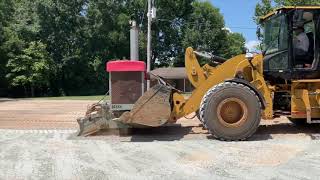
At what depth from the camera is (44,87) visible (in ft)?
179

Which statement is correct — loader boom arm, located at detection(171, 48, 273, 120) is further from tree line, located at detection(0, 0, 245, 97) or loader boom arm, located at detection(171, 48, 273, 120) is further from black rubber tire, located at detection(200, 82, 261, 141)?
tree line, located at detection(0, 0, 245, 97)

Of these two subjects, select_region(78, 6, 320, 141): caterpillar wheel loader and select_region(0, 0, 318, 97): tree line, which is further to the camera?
select_region(0, 0, 318, 97): tree line

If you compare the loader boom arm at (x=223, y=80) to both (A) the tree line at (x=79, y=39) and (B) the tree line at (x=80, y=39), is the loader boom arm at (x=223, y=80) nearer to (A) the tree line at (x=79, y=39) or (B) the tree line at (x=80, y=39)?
(B) the tree line at (x=80, y=39)

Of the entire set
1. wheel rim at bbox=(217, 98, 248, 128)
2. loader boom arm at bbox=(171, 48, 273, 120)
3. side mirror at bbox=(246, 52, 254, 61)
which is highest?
side mirror at bbox=(246, 52, 254, 61)

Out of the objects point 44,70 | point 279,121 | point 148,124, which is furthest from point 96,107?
point 44,70

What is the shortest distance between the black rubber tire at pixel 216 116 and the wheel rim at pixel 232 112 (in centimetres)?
6

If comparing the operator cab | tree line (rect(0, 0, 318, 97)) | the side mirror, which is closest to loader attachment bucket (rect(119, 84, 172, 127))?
the side mirror

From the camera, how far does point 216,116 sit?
33.6 ft

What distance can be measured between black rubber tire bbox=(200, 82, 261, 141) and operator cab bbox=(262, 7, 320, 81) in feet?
3.83

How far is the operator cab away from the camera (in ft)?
35.0

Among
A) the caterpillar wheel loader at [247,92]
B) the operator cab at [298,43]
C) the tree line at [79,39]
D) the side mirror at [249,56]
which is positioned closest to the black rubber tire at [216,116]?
the caterpillar wheel loader at [247,92]

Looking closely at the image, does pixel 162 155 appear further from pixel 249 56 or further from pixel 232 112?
pixel 249 56

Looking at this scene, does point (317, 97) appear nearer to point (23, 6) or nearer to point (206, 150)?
point (206, 150)

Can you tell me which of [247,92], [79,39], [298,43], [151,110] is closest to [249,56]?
[247,92]
